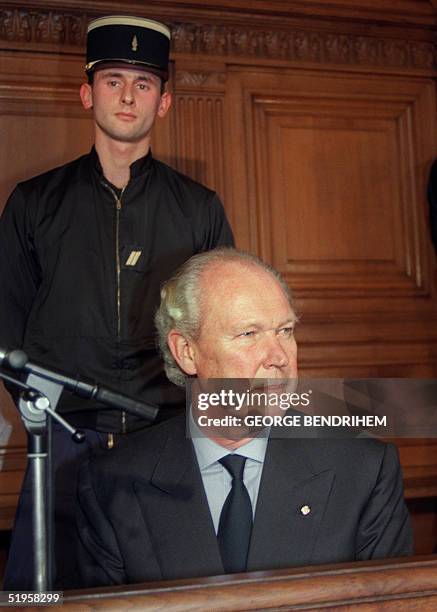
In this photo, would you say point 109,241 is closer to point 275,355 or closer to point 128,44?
point 128,44

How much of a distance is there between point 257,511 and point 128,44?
1545 mm

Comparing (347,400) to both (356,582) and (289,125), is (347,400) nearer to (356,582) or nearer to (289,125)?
(356,582)

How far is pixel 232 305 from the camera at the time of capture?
6.49 feet

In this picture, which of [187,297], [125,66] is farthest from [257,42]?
[187,297]

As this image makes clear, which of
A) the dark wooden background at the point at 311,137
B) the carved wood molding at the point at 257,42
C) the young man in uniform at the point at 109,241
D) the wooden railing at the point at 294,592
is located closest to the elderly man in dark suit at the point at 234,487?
the wooden railing at the point at 294,592

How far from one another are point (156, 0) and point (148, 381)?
68.5 inches

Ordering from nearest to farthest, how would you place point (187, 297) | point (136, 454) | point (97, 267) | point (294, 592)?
point (294, 592)
point (136, 454)
point (187, 297)
point (97, 267)

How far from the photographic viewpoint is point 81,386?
4.56 ft

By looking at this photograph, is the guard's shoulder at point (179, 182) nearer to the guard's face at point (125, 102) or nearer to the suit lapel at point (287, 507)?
the guard's face at point (125, 102)

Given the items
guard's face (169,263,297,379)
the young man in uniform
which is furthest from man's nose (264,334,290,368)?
the young man in uniform

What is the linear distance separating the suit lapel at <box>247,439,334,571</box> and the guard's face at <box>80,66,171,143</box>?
4.02ft

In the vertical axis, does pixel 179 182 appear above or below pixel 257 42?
below

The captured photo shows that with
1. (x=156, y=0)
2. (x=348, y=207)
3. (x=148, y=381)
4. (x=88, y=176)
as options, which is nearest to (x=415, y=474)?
(x=348, y=207)

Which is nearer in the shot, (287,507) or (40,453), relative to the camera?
(40,453)
